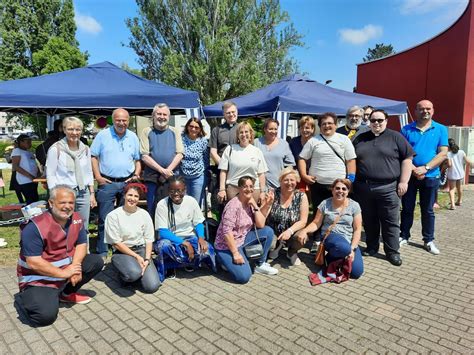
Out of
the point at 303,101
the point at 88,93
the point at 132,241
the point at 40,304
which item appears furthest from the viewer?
the point at 303,101

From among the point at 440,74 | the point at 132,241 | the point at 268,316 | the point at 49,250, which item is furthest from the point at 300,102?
the point at 440,74

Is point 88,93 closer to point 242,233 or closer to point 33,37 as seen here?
point 242,233

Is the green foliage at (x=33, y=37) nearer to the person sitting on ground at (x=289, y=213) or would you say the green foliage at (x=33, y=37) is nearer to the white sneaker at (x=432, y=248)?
the person sitting on ground at (x=289, y=213)

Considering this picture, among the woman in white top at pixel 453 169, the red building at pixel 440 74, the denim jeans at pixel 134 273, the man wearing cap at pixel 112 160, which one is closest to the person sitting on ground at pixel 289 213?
the denim jeans at pixel 134 273

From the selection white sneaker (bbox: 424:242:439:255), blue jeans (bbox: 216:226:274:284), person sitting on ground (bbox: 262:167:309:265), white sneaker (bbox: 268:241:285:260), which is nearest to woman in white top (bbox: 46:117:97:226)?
blue jeans (bbox: 216:226:274:284)

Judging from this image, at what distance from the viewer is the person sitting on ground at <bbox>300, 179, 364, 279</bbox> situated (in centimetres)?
366

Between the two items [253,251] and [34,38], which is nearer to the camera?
[253,251]

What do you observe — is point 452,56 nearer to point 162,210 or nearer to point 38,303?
point 162,210

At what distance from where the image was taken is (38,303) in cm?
271

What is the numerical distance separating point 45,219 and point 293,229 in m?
2.51

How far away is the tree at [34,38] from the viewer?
24359 millimetres

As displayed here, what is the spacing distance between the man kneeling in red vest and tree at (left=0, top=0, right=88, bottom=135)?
79.6 feet

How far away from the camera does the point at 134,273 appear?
3.30 meters

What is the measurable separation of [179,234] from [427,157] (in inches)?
127
